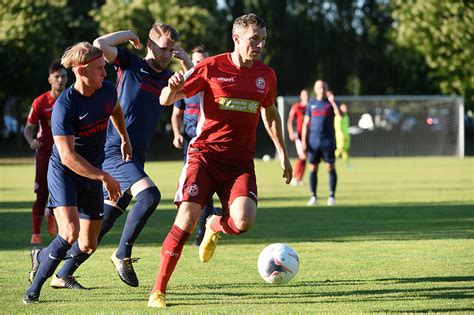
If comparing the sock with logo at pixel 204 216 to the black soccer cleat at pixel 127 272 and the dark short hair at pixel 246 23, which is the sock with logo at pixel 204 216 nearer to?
the black soccer cleat at pixel 127 272

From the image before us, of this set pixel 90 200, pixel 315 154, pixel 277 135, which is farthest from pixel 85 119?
pixel 315 154

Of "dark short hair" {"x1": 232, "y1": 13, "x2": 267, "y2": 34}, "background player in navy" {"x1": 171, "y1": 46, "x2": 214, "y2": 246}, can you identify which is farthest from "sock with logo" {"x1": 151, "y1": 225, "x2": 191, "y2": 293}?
"background player in navy" {"x1": 171, "y1": 46, "x2": 214, "y2": 246}

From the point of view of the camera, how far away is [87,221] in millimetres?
7645

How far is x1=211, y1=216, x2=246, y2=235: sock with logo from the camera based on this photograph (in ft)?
24.9

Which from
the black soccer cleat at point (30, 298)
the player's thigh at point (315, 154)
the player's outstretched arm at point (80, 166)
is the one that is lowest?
the player's thigh at point (315, 154)

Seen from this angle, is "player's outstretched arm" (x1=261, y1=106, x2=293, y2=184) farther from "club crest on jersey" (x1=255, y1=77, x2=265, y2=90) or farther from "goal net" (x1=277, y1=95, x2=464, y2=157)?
"goal net" (x1=277, y1=95, x2=464, y2=157)

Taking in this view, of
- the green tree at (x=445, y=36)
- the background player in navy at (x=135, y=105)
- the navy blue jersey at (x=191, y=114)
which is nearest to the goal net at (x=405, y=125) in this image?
the green tree at (x=445, y=36)

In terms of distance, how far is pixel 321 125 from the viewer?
17125mm

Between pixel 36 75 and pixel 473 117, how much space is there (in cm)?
2045

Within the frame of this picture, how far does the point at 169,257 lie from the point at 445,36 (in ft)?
129

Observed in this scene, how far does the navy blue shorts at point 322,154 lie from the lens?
16953mm

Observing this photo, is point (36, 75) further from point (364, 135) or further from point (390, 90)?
point (390, 90)

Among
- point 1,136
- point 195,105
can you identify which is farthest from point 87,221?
point 1,136

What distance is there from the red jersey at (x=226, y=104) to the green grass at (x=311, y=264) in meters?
1.21
